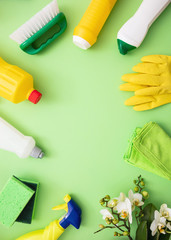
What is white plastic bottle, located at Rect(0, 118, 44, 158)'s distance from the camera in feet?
2.74

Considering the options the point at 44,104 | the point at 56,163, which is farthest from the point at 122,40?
the point at 56,163

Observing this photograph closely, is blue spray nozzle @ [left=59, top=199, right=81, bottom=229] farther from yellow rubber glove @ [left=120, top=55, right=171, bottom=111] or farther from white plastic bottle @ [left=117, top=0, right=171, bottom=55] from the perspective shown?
white plastic bottle @ [left=117, top=0, right=171, bottom=55]

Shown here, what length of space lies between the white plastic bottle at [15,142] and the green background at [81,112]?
38 mm

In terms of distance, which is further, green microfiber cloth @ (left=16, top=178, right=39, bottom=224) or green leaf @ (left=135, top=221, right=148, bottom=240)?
green microfiber cloth @ (left=16, top=178, right=39, bottom=224)

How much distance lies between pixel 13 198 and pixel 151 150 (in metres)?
0.51

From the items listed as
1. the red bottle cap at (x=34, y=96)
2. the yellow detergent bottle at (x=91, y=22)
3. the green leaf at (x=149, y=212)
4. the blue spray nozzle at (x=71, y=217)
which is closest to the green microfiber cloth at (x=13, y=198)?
the blue spray nozzle at (x=71, y=217)

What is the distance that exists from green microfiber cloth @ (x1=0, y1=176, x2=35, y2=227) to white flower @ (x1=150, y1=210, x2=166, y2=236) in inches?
16.4

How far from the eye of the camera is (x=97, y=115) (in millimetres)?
864

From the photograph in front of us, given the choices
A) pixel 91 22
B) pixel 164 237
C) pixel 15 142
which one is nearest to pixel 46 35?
pixel 91 22

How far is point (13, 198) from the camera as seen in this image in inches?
33.5

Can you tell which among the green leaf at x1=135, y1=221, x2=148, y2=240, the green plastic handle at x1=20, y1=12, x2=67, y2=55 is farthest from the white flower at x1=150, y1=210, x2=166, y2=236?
the green plastic handle at x1=20, y1=12, x2=67, y2=55

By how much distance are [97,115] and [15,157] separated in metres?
0.34

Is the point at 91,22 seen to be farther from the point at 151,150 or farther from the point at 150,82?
the point at 151,150

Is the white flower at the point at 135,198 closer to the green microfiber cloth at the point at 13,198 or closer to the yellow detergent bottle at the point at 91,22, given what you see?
the green microfiber cloth at the point at 13,198
